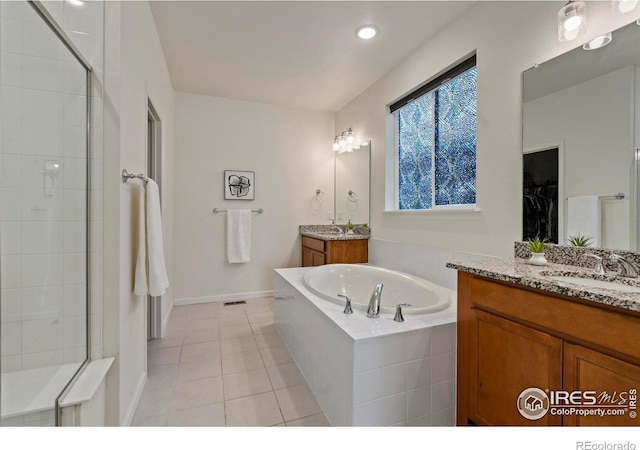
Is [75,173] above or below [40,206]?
above

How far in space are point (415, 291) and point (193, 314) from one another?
7.76 feet

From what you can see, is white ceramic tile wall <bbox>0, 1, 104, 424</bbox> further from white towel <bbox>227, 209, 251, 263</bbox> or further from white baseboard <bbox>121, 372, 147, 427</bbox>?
white towel <bbox>227, 209, 251, 263</bbox>

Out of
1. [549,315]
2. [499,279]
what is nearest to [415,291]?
[499,279]

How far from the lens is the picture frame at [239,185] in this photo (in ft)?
11.9

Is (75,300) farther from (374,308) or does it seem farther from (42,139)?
(374,308)

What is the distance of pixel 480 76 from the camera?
76.9 inches

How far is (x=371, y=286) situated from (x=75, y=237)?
2.15 meters

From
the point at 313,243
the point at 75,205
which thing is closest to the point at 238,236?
the point at 313,243

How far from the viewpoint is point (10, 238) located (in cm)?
97

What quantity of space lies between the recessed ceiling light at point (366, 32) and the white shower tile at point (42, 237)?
91.8 inches

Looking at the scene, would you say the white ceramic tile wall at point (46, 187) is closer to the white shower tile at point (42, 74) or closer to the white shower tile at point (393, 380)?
the white shower tile at point (42, 74)

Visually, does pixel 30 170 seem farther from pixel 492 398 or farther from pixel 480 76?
pixel 480 76

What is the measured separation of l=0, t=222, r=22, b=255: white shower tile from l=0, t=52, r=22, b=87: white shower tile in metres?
0.48

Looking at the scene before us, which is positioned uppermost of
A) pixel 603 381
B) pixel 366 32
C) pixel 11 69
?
pixel 366 32
